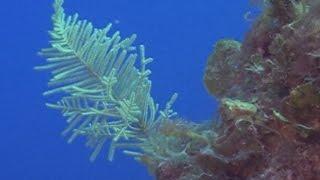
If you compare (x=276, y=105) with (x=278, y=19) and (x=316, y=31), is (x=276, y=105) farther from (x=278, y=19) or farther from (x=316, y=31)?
(x=278, y=19)

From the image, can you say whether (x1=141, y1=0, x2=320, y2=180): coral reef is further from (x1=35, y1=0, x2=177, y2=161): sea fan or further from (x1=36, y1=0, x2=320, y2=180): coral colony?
(x1=35, y1=0, x2=177, y2=161): sea fan

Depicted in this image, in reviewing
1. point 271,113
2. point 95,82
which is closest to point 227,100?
point 271,113

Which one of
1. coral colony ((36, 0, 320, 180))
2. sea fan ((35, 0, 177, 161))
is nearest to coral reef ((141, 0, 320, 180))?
coral colony ((36, 0, 320, 180))

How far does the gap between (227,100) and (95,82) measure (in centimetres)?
171

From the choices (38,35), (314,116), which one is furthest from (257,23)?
(38,35)

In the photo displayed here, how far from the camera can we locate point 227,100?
6.17 feet

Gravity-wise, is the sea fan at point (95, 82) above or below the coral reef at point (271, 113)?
above

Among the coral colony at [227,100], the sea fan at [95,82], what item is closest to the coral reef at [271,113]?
the coral colony at [227,100]

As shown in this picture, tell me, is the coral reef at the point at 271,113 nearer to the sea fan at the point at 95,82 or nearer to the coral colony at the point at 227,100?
the coral colony at the point at 227,100

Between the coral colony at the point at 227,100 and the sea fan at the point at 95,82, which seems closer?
the coral colony at the point at 227,100

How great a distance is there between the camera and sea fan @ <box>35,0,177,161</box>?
3.29 metres

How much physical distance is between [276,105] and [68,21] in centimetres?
199

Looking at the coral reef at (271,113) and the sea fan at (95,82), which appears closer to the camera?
the coral reef at (271,113)

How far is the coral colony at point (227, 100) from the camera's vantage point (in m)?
1.75
